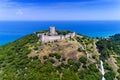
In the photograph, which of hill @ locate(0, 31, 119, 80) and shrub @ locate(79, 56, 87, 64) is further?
shrub @ locate(79, 56, 87, 64)

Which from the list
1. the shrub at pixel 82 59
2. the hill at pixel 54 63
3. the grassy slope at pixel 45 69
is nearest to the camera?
the grassy slope at pixel 45 69

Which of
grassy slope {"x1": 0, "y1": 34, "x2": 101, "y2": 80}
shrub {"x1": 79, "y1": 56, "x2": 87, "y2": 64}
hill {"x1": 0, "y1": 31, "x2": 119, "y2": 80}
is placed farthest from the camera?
shrub {"x1": 79, "y1": 56, "x2": 87, "y2": 64}

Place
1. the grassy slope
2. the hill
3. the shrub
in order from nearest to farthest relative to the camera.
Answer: the grassy slope, the hill, the shrub

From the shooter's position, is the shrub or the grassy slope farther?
the shrub

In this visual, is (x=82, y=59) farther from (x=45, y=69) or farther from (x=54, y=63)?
(x=45, y=69)

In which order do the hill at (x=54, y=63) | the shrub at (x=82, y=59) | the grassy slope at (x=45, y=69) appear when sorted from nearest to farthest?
the grassy slope at (x=45, y=69) → the hill at (x=54, y=63) → the shrub at (x=82, y=59)

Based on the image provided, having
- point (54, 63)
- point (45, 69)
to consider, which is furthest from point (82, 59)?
point (45, 69)

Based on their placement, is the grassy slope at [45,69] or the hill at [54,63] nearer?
the grassy slope at [45,69]

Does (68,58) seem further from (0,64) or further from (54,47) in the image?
(0,64)

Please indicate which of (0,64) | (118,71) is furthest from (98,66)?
(0,64)

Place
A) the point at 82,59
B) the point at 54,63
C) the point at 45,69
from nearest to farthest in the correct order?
1. the point at 45,69
2. the point at 54,63
3. the point at 82,59

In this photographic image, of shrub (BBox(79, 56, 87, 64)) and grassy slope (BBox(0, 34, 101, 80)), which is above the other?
shrub (BBox(79, 56, 87, 64))
